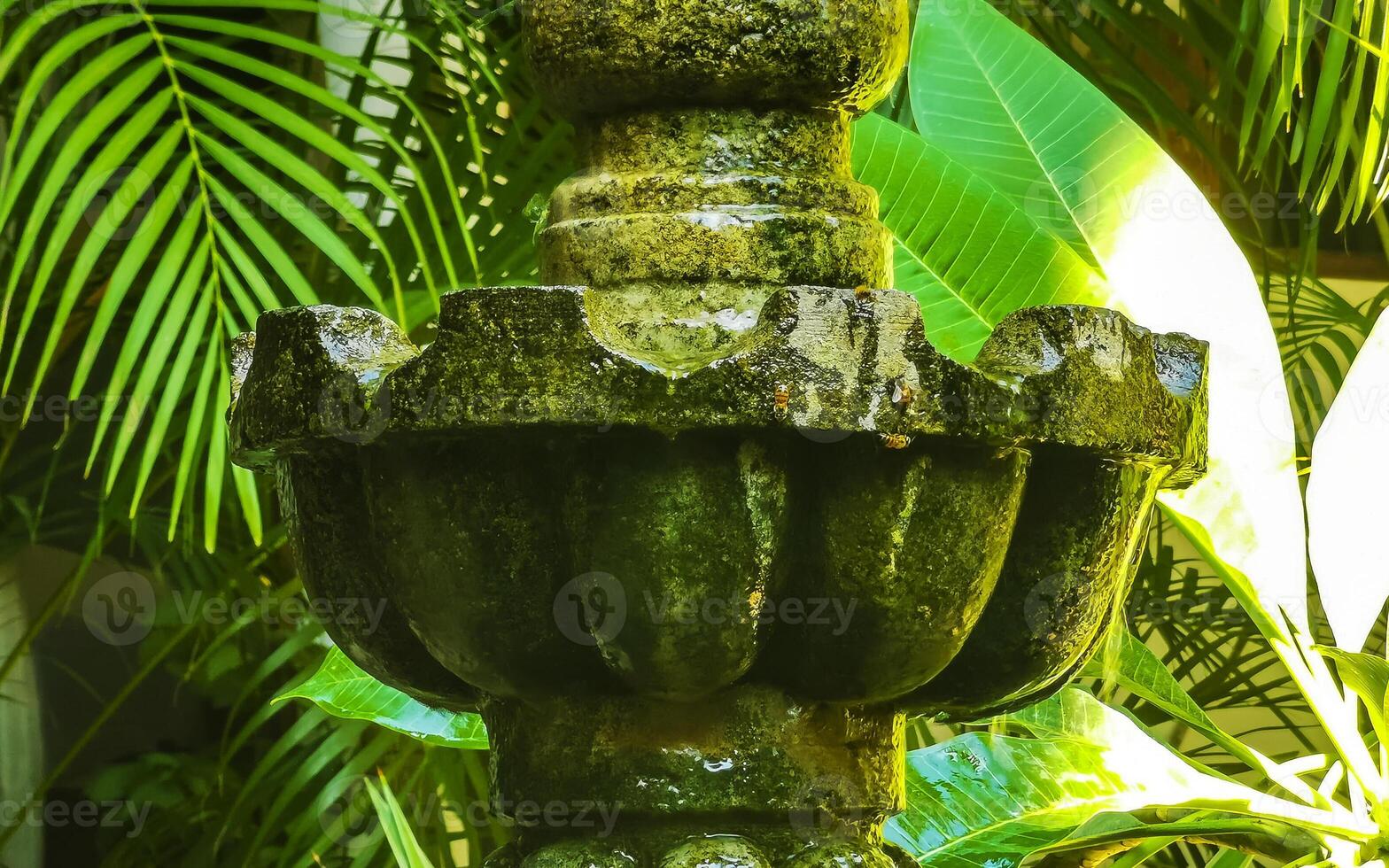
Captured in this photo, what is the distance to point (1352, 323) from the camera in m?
1.86

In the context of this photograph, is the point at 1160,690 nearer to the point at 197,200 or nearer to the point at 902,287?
the point at 902,287

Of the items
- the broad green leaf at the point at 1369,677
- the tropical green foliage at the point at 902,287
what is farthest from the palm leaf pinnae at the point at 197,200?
the broad green leaf at the point at 1369,677

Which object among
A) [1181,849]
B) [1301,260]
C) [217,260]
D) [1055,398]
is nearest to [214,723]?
[217,260]

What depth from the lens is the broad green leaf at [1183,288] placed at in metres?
1.02

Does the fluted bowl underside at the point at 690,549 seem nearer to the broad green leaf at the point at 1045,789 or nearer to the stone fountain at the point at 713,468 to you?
the stone fountain at the point at 713,468

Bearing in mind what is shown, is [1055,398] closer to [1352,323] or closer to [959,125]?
[959,125]

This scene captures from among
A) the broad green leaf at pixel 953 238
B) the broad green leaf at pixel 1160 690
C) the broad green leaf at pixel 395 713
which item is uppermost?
the broad green leaf at pixel 953 238

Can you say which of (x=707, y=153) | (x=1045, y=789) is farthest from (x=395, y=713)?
(x=707, y=153)

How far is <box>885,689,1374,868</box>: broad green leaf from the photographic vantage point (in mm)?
979

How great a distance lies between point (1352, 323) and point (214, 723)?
1629 millimetres

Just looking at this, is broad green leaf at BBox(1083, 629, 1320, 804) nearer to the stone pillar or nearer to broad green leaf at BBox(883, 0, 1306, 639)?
broad green leaf at BBox(883, 0, 1306, 639)

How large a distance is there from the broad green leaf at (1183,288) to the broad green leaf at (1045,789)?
140 mm

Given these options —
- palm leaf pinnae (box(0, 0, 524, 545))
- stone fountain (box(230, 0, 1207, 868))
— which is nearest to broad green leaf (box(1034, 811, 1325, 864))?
stone fountain (box(230, 0, 1207, 868))

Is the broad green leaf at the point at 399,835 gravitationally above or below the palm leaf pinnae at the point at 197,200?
below
